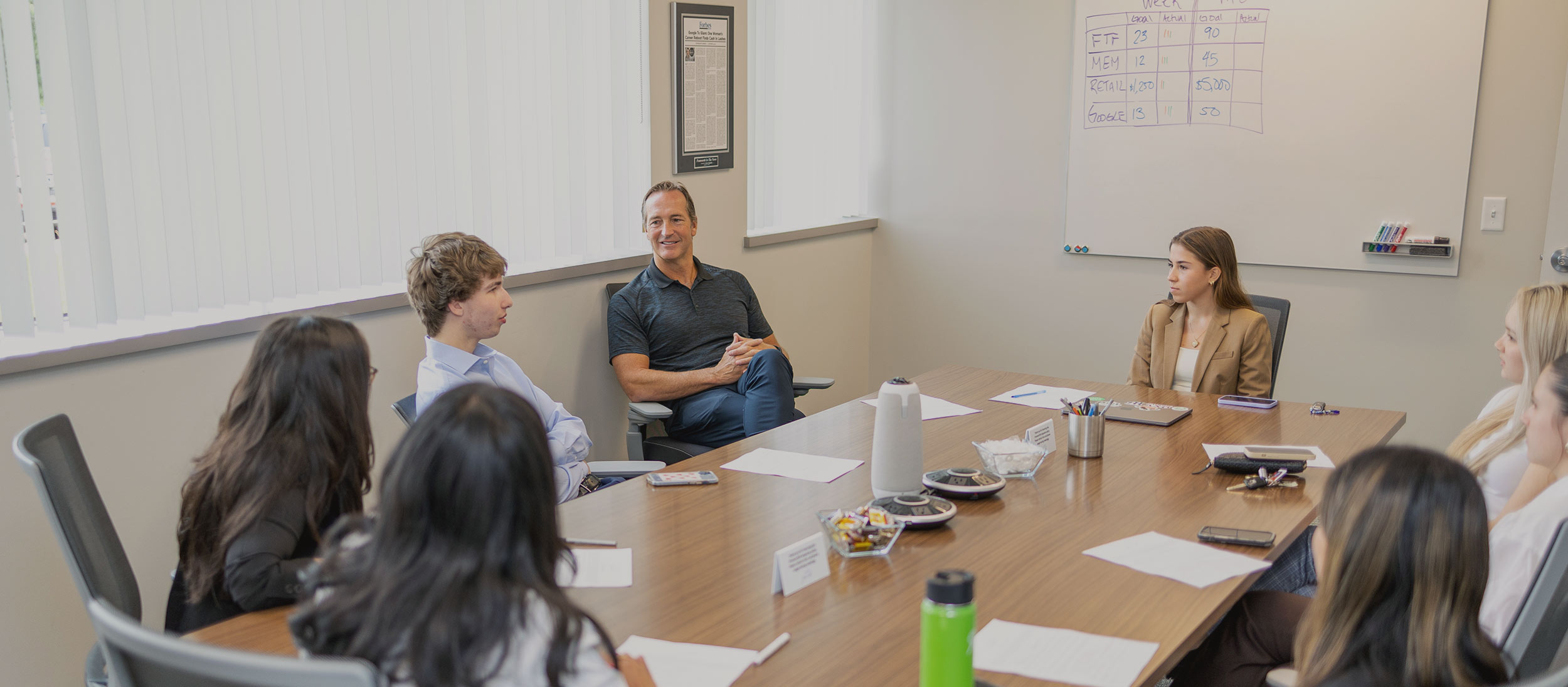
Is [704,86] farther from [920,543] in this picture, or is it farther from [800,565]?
[800,565]

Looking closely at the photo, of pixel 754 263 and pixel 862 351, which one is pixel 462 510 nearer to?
pixel 754 263

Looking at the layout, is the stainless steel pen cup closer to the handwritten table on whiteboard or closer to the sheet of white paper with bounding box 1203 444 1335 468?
the sheet of white paper with bounding box 1203 444 1335 468

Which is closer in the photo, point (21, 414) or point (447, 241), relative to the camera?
point (21, 414)

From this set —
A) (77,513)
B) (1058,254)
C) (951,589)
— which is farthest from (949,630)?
(1058,254)

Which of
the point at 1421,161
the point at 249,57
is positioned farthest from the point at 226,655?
the point at 1421,161

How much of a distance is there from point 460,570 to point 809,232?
389 centimetres

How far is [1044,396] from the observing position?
10.6ft

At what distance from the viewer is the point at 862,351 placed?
557 centimetres

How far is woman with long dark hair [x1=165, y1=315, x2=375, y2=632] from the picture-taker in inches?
66.1

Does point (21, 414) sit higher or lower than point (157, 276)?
lower

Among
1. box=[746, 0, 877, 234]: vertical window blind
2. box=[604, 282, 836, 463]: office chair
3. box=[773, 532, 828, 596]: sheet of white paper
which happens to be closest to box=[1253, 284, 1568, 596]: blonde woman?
box=[773, 532, 828, 596]: sheet of white paper

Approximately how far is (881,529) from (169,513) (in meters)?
1.85

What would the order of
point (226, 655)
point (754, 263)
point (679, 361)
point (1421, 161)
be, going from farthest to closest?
point (754, 263) → point (1421, 161) → point (679, 361) → point (226, 655)

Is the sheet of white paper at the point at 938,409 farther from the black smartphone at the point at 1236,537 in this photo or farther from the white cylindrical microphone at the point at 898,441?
the black smartphone at the point at 1236,537
